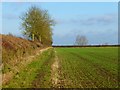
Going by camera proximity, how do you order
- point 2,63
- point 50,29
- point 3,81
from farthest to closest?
point 50,29
point 2,63
point 3,81

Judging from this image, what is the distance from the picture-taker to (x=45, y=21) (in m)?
91.8

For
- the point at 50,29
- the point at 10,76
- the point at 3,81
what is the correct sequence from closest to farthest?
1. the point at 3,81
2. the point at 10,76
3. the point at 50,29

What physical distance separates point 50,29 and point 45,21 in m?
6.02

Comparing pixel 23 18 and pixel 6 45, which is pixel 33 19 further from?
pixel 6 45

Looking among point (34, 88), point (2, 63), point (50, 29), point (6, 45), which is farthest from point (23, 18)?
point (34, 88)

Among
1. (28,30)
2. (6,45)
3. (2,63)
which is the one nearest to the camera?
(2,63)

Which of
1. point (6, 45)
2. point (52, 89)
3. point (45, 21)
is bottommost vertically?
point (52, 89)

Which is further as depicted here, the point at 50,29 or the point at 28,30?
the point at 50,29

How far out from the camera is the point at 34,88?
1460 centimetres

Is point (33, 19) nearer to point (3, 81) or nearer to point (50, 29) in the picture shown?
point (50, 29)

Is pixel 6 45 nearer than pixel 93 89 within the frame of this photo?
No

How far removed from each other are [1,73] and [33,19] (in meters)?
70.2

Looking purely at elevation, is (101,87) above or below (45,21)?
below

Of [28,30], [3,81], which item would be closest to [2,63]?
[3,81]
